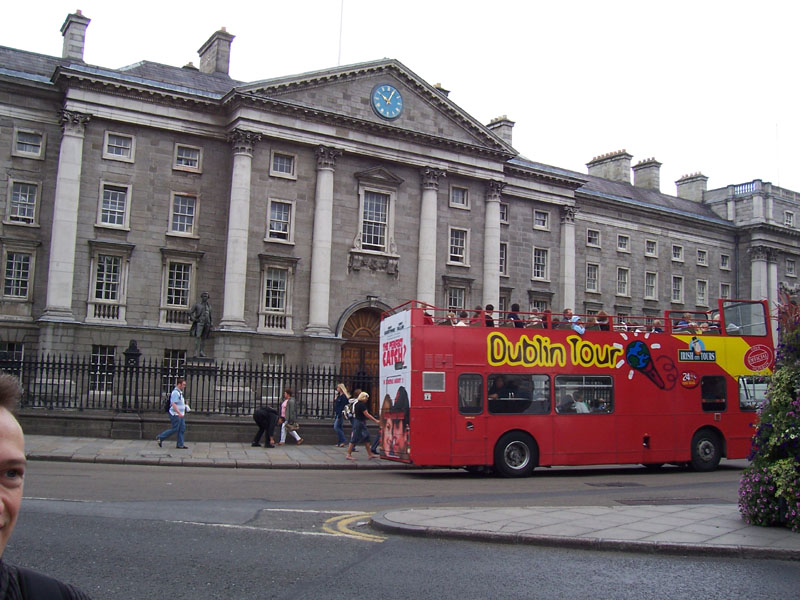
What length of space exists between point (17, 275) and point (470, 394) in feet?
75.8

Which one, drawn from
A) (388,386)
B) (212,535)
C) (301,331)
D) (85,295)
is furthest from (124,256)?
(212,535)

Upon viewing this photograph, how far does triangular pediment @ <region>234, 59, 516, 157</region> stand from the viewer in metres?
35.0

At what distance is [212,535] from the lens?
902 cm

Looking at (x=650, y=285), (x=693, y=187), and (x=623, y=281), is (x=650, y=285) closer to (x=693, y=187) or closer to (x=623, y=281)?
(x=623, y=281)

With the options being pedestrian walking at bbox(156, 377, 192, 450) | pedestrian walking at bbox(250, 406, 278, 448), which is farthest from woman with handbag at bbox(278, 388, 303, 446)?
pedestrian walking at bbox(156, 377, 192, 450)

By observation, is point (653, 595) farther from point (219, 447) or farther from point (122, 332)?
point (122, 332)

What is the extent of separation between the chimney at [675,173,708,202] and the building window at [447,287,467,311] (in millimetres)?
28607

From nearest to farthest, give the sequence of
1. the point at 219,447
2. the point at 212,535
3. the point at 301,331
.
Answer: the point at 212,535 → the point at 219,447 → the point at 301,331

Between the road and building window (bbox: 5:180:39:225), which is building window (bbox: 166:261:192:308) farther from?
the road

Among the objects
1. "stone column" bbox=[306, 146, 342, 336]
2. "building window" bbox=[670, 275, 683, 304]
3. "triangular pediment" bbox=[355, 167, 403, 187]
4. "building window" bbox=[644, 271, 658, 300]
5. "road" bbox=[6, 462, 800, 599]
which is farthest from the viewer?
"building window" bbox=[670, 275, 683, 304]

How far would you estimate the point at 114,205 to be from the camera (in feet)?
109

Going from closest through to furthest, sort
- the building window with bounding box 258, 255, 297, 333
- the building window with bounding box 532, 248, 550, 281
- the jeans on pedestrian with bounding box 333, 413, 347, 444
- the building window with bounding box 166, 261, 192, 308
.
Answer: the jeans on pedestrian with bounding box 333, 413, 347, 444, the building window with bounding box 166, 261, 192, 308, the building window with bounding box 258, 255, 297, 333, the building window with bounding box 532, 248, 550, 281

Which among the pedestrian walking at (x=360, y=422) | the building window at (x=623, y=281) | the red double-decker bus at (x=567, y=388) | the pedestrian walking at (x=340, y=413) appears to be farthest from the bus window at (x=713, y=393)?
the building window at (x=623, y=281)

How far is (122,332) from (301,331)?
25.3 feet
